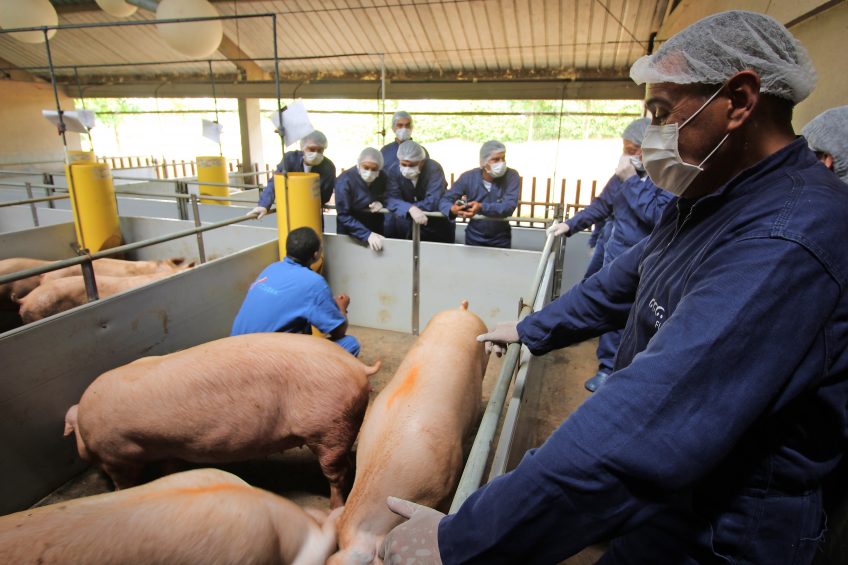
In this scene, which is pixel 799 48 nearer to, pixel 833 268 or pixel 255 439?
pixel 833 268

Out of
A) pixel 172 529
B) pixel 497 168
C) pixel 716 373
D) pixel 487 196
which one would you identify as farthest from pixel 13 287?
pixel 716 373

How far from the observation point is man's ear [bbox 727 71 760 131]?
2.78 feet

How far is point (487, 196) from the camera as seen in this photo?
4398 millimetres

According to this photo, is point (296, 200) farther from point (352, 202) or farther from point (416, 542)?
point (416, 542)

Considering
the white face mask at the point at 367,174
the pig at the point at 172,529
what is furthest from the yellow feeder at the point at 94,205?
the pig at the point at 172,529

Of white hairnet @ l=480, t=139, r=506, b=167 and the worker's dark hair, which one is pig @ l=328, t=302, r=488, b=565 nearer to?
the worker's dark hair

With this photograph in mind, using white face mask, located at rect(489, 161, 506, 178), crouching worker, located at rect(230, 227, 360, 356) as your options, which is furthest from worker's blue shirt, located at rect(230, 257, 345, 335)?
white face mask, located at rect(489, 161, 506, 178)

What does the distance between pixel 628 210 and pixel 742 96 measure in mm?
2484

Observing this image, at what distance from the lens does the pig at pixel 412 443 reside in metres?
1.75

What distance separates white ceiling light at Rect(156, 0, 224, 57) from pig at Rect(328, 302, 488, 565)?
465 centimetres

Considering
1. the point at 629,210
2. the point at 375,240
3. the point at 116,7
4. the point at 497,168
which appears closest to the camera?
the point at 629,210

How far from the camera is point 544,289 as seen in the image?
2717mm

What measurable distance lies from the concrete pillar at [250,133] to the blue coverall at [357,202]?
7.42 metres

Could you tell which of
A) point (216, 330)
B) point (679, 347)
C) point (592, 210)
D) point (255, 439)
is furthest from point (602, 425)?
point (216, 330)
